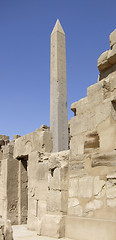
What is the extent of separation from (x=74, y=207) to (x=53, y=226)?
0.39 metres

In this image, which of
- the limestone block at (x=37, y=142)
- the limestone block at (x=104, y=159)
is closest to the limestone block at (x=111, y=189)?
the limestone block at (x=104, y=159)

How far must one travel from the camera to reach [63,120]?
28.5 ft

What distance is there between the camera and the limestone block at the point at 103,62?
3.81 meters

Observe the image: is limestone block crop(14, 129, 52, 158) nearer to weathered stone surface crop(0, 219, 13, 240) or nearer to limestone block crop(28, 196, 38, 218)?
limestone block crop(28, 196, 38, 218)

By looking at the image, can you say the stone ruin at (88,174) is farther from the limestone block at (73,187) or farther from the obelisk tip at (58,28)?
the obelisk tip at (58,28)

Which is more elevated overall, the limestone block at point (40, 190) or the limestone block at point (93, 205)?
the limestone block at point (40, 190)

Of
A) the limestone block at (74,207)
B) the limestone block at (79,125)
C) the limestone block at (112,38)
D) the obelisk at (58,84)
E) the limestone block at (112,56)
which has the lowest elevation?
the limestone block at (74,207)

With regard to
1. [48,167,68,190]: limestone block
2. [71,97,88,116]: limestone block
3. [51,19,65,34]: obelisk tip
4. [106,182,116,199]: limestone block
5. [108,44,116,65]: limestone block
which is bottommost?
[106,182,116,199]: limestone block

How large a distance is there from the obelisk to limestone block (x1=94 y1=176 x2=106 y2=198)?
15.6 ft

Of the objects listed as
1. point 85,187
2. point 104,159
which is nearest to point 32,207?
point 85,187

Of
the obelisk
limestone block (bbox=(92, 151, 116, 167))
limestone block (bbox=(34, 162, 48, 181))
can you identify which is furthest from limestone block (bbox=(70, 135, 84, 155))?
the obelisk

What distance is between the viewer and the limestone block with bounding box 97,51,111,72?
3.81 meters

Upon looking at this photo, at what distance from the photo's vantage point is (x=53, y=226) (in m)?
3.63

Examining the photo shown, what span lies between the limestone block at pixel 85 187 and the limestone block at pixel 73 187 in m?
0.09
